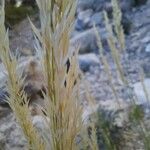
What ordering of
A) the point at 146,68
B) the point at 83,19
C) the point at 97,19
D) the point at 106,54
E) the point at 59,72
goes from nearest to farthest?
the point at 59,72
the point at 146,68
the point at 106,54
the point at 97,19
the point at 83,19

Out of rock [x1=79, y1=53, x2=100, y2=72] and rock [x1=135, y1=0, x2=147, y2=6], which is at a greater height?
rock [x1=135, y1=0, x2=147, y2=6]

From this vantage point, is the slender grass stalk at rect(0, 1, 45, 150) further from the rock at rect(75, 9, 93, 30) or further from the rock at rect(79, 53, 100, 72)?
the rock at rect(75, 9, 93, 30)

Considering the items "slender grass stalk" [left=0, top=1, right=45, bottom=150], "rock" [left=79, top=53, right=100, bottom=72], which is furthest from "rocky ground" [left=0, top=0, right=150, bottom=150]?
"slender grass stalk" [left=0, top=1, right=45, bottom=150]

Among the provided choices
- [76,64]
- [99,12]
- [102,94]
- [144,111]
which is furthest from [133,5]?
[76,64]

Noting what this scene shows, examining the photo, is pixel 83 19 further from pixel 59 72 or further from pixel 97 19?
pixel 59 72

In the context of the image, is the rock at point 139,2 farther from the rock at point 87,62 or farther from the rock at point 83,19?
the rock at point 87,62

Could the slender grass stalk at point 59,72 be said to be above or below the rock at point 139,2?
below

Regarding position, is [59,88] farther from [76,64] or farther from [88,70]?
[88,70]

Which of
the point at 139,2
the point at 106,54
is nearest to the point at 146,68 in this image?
the point at 106,54

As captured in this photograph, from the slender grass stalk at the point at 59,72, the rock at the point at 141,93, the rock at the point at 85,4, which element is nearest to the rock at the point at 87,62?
the rock at the point at 141,93
